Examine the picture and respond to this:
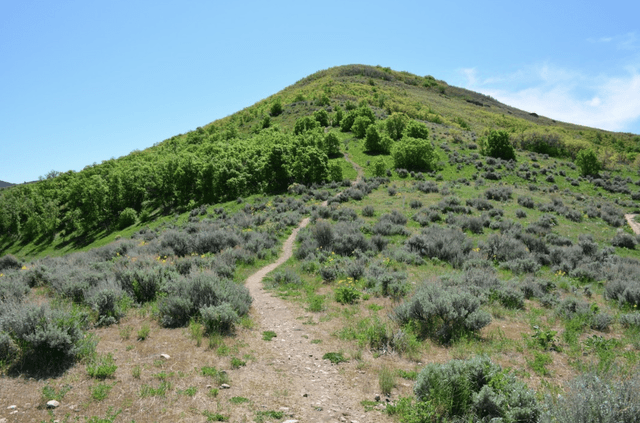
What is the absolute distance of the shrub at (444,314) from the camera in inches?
335

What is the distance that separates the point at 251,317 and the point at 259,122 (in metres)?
69.8

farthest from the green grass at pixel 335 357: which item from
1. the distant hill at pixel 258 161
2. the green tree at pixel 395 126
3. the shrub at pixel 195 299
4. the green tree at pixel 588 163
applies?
the green tree at pixel 588 163

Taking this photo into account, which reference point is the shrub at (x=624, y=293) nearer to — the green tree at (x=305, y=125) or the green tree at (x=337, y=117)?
the green tree at (x=305, y=125)

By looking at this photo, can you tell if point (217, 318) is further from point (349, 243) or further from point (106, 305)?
point (349, 243)

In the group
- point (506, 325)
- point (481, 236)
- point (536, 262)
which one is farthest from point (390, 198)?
point (506, 325)

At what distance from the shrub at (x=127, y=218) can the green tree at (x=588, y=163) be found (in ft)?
212

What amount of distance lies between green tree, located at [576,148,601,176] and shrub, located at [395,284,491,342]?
47755 millimetres

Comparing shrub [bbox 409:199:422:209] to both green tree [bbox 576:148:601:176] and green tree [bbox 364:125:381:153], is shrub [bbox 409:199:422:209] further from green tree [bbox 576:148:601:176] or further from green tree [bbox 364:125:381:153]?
green tree [bbox 576:148:601:176]

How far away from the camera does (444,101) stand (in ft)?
320

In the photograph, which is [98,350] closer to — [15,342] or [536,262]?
[15,342]

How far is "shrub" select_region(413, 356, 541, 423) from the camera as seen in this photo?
4855 millimetres

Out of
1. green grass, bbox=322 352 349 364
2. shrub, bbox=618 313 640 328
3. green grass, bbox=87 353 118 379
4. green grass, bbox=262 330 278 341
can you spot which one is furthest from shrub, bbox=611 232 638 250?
green grass, bbox=87 353 118 379

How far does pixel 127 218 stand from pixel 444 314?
52.5 meters

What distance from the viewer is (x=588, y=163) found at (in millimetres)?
43812
